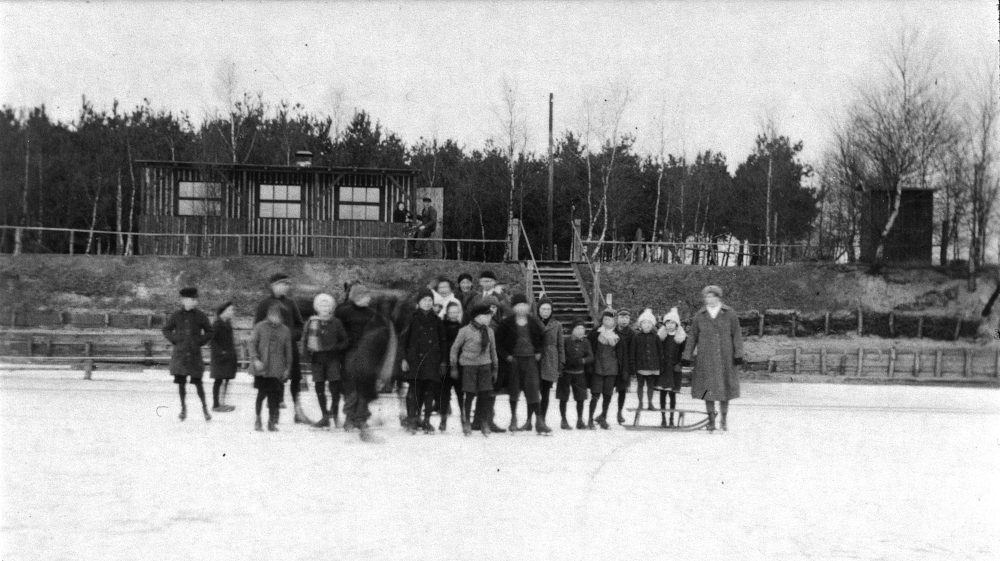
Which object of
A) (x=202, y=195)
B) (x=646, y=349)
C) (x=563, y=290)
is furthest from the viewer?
(x=202, y=195)

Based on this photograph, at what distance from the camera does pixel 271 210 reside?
37062 mm

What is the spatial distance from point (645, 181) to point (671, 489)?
147 ft

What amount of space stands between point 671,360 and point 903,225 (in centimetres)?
2596

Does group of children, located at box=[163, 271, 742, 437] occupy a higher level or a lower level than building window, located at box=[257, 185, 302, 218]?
lower

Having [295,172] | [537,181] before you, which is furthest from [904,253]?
[295,172]

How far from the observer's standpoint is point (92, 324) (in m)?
Result: 34.3

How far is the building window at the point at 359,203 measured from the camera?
121 feet

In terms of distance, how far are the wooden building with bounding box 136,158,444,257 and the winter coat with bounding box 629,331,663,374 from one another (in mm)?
21210

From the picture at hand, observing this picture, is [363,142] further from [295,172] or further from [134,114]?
[295,172]

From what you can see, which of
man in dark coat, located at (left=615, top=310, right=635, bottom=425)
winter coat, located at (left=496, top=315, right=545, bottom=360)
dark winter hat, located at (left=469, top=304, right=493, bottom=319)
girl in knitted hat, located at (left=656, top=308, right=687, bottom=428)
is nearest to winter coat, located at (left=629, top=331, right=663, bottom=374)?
man in dark coat, located at (left=615, top=310, right=635, bottom=425)

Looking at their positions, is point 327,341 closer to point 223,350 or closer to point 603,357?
point 223,350

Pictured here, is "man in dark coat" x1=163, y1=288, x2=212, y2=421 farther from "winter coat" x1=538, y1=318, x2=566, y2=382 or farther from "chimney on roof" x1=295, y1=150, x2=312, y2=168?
"chimney on roof" x1=295, y1=150, x2=312, y2=168

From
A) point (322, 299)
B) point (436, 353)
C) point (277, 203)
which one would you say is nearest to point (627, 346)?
point (436, 353)

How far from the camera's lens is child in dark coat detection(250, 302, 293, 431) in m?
12.8
